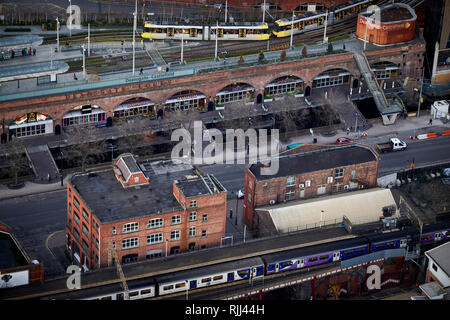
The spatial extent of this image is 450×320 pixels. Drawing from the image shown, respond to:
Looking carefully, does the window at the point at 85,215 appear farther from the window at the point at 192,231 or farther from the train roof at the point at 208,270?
the window at the point at 192,231

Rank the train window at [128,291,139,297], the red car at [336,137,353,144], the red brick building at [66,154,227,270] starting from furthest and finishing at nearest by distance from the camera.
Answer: the red car at [336,137,353,144] → the red brick building at [66,154,227,270] → the train window at [128,291,139,297]

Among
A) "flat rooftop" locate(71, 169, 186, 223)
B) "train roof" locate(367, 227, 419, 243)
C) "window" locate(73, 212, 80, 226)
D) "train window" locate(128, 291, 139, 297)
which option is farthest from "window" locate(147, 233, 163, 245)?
"train roof" locate(367, 227, 419, 243)

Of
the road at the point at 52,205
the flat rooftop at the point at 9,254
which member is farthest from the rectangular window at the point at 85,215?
the flat rooftop at the point at 9,254

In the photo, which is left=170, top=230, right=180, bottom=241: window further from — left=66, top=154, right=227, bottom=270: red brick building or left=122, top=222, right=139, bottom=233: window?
left=122, top=222, right=139, bottom=233: window

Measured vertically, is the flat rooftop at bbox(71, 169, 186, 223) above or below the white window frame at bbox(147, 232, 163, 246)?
above

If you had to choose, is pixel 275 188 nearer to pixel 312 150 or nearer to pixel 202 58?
pixel 312 150
